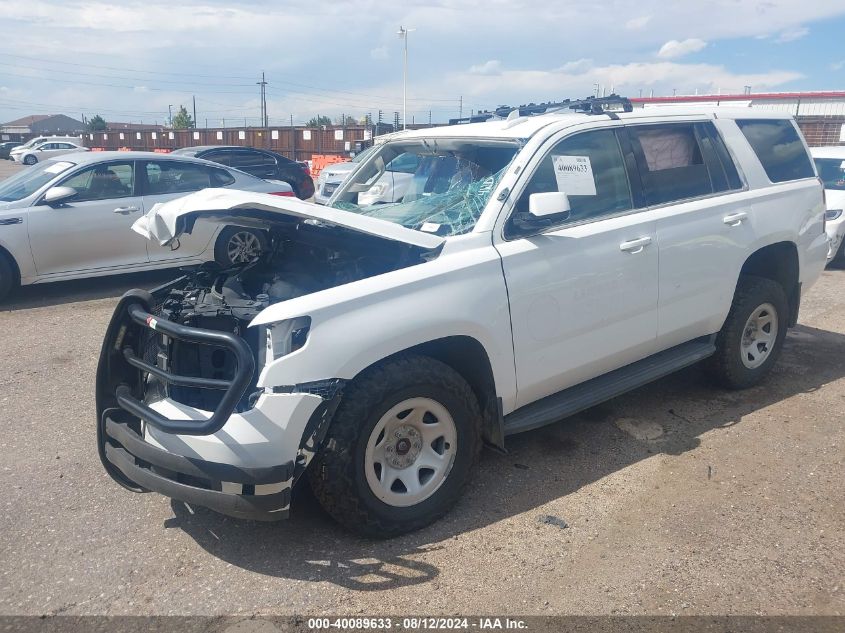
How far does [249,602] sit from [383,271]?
5.52 feet

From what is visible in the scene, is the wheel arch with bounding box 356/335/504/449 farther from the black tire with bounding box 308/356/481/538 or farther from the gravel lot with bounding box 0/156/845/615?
the gravel lot with bounding box 0/156/845/615

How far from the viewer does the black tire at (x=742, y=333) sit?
188 inches

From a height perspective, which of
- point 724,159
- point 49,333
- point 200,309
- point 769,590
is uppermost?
point 724,159

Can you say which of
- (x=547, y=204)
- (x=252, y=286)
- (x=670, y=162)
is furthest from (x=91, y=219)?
(x=670, y=162)

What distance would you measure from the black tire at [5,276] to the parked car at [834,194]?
9.90m

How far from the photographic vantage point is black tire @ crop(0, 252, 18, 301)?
297 inches

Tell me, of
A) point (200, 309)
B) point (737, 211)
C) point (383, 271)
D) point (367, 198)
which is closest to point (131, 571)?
point (200, 309)

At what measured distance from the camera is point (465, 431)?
3410 mm

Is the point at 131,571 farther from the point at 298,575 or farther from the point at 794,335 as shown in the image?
the point at 794,335

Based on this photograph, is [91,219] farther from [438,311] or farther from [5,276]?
[438,311]

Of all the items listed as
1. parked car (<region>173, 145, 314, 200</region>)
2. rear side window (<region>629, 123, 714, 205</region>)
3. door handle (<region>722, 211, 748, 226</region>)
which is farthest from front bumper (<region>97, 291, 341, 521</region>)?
parked car (<region>173, 145, 314, 200</region>)

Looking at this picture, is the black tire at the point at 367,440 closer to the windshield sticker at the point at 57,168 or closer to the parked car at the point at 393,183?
the parked car at the point at 393,183

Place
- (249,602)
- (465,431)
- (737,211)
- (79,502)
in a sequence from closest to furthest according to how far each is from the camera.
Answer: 1. (249,602)
2. (465,431)
3. (79,502)
4. (737,211)

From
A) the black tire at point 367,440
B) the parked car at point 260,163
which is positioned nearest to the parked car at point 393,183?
the black tire at point 367,440
